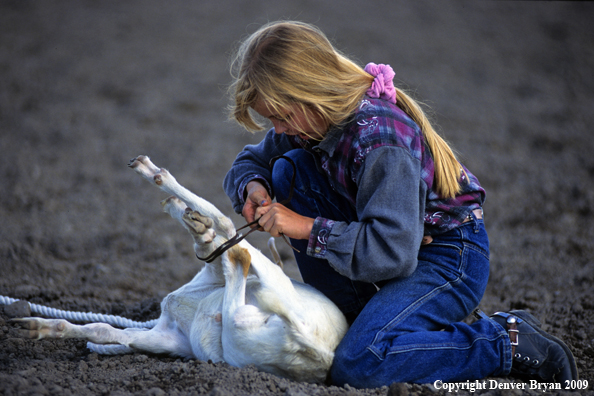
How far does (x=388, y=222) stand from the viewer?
182 cm

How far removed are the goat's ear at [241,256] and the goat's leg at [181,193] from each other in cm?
10

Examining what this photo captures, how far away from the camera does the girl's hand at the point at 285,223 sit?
6.43 ft

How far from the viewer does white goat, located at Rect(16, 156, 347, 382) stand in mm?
1976

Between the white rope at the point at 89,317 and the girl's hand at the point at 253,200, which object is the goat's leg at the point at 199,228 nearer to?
the girl's hand at the point at 253,200

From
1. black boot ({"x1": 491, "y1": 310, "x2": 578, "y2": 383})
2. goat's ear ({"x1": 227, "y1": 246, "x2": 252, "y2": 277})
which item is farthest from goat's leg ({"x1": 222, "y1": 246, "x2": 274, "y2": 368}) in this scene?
black boot ({"x1": 491, "y1": 310, "x2": 578, "y2": 383})

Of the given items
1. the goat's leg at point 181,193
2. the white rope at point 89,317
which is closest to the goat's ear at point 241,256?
the goat's leg at point 181,193

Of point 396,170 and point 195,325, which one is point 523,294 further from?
point 195,325

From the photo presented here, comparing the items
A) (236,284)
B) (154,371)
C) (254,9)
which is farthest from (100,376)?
(254,9)

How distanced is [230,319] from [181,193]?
59 cm

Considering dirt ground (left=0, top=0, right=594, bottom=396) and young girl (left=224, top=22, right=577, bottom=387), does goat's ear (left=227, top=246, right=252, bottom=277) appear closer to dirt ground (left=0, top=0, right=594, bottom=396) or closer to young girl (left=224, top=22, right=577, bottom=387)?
young girl (left=224, top=22, right=577, bottom=387)

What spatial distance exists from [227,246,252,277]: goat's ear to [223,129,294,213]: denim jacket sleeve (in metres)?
0.38

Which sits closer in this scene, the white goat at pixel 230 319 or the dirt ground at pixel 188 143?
the white goat at pixel 230 319

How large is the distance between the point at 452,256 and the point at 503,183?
3.48 metres

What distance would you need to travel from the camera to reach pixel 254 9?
383 inches
